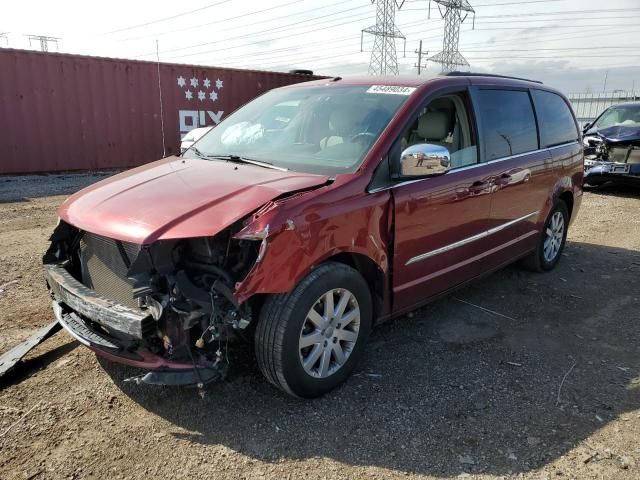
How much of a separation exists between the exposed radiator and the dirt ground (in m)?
0.58

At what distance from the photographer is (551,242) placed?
17.9ft

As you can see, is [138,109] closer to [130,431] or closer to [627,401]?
[130,431]

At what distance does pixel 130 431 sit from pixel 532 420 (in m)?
2.18

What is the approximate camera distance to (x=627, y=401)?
3158mm

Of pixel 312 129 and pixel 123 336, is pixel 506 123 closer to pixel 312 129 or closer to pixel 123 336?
pixel 312 129

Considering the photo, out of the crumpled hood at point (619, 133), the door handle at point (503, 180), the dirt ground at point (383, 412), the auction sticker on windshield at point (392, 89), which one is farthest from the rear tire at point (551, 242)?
the crumpled hood at point (619, 133)

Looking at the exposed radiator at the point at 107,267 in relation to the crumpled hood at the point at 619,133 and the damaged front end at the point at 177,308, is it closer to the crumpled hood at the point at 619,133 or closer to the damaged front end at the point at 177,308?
the damaged front end at the point at 177,308

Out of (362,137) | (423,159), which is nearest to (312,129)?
(362,137)

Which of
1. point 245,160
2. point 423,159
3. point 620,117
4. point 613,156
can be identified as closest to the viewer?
point 423,159

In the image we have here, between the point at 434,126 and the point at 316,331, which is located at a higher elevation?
the point at 434,126

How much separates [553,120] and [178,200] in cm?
399

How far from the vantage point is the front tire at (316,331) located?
2723 mm

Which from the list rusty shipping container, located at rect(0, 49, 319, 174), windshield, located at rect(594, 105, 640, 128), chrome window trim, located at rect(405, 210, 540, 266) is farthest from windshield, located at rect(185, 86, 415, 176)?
windshield, located at rect(594, 105, 640, 128)

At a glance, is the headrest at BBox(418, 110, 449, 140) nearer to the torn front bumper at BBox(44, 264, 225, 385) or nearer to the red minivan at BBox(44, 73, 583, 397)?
the red minivan at BBox(44, 73, 583, 397)
